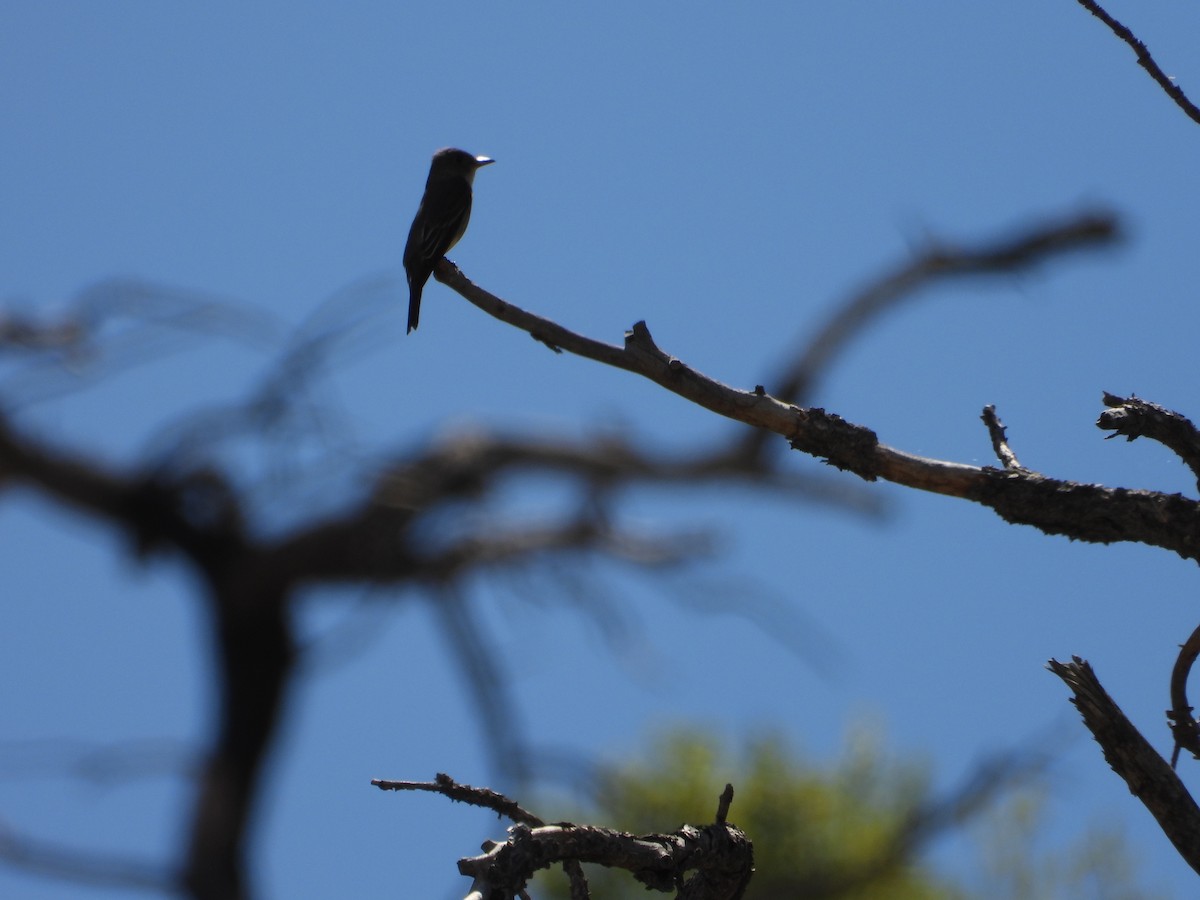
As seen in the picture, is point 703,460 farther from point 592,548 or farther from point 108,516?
point 108,516

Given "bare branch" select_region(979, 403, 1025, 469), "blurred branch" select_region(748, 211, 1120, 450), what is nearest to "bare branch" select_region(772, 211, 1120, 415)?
"blurred branch" select_region(748, 211, 1120, 450)

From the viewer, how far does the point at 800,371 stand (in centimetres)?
752

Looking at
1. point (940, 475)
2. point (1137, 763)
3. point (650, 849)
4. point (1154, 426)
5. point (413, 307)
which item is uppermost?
point (413, 307)

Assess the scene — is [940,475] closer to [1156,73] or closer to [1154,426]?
[1154,426]

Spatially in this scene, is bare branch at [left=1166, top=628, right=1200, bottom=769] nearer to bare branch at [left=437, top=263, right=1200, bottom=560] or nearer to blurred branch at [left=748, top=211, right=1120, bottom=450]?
bare branch at [left=437, top=263, right=1200, bottom=560]

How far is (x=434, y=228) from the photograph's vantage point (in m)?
5.71

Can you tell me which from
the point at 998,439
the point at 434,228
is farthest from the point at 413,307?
the point at 998,439

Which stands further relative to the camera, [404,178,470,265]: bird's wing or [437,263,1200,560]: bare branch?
[404,178,470,265]: bird's wing

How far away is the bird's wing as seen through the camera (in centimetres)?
552

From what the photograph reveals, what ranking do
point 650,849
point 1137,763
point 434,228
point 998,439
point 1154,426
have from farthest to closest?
1. point 434,228
2. point 998,439
3. point 1154,426
4. point 1137,763
5. point 650,849

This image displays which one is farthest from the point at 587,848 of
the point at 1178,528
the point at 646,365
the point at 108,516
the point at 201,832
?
the point at 108,516

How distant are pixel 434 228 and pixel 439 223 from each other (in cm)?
7

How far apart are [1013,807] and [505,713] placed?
786 cm

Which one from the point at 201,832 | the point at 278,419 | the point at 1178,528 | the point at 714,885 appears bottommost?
the point at 714,885
